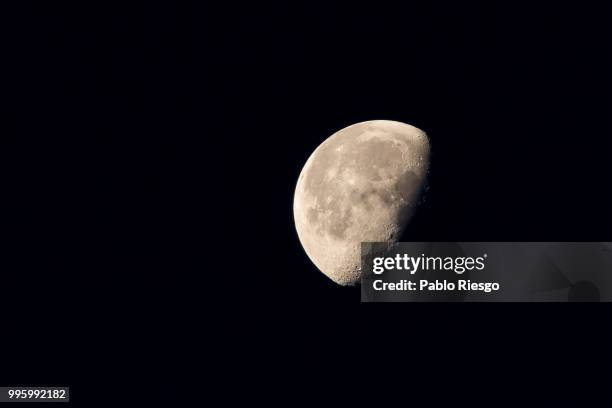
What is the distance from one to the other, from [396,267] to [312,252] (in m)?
1.23

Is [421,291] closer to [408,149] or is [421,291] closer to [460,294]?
[460,294]

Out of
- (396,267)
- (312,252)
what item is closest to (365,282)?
(396,267)

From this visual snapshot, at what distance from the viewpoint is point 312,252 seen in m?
7.34

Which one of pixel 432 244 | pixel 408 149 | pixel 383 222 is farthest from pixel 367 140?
pixel 432 244

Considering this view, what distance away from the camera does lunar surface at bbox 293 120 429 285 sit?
6.62m

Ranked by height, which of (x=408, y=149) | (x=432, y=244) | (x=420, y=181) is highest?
(x=408, y=149)

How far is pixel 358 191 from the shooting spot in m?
6.63

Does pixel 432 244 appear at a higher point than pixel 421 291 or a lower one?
higher

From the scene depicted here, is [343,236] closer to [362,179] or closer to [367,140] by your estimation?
[362,179]

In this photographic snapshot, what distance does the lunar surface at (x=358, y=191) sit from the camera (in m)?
6.62

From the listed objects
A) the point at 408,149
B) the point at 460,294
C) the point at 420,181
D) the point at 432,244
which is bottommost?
the point at 460,294

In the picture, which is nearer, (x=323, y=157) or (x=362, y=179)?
(x=362, y=179)

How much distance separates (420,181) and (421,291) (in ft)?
4.47

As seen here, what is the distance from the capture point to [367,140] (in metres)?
6.95
